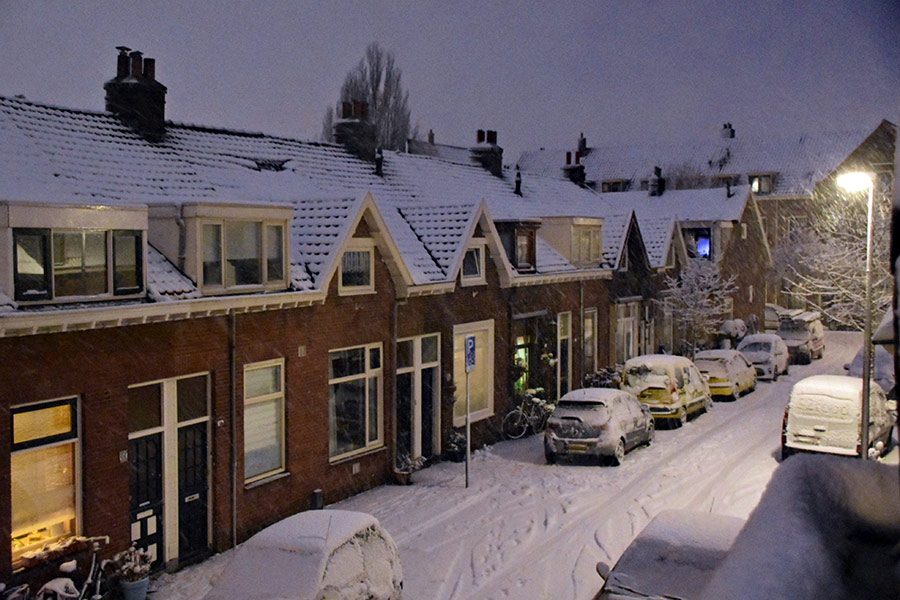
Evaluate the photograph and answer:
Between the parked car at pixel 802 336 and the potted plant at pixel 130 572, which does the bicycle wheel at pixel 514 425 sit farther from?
the parked car at pixel 802 336

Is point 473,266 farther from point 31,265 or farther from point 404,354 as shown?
point 31,265

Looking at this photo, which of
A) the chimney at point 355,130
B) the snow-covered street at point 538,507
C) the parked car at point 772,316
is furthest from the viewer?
the parked car at point 772,316

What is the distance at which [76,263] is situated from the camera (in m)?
11.6

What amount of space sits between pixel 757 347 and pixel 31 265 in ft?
91.2

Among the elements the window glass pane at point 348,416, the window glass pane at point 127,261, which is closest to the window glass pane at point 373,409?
the window glass pane at point 348,416

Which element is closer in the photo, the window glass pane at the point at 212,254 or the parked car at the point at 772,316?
the window glass pane at the point at 212,254

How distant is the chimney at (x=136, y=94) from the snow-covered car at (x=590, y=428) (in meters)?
10.4

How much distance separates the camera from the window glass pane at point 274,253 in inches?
580

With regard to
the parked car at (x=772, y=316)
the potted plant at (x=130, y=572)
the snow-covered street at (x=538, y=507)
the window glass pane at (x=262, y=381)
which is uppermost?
the window glass pane at (x=262, y=381)

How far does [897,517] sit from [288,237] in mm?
13434

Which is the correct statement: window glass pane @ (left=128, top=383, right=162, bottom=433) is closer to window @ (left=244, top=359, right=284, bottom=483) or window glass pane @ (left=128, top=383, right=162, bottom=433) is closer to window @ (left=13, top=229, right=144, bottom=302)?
window @ (left=13, top=229, right=144, bottom=302)

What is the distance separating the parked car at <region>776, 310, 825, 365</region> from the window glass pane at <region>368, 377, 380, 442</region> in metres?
25.6

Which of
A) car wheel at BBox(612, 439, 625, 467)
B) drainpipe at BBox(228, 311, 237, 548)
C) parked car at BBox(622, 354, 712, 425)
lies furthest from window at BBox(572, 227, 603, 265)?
drainpipe at BBox(228, 311, 237, 548)

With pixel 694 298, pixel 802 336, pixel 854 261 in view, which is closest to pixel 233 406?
pixel 694 298
